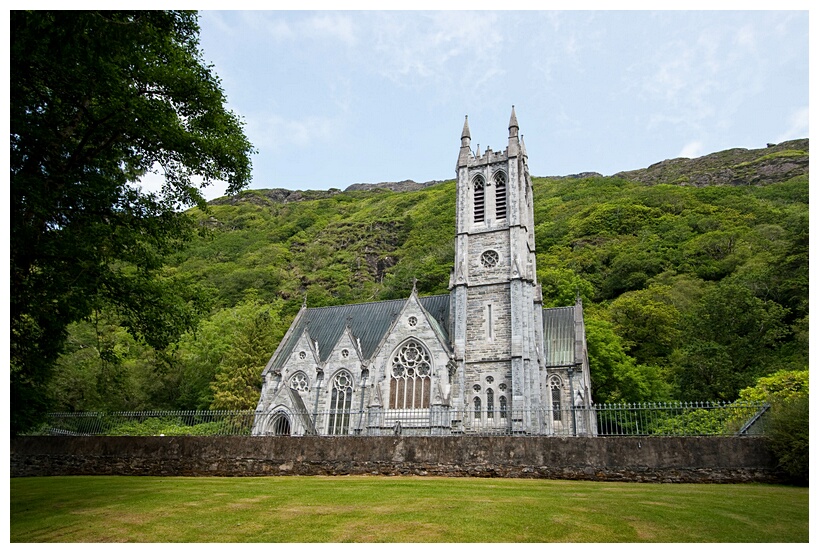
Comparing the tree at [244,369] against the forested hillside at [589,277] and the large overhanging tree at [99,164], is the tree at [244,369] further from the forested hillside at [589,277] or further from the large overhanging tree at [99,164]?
the large overhanging tree at [99,164]

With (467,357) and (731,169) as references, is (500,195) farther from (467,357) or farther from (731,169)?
(731,169)

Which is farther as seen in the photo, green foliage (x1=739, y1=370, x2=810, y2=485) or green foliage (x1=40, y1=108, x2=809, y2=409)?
green foliage (x1=40, y1=108, x2=809, y2=409)

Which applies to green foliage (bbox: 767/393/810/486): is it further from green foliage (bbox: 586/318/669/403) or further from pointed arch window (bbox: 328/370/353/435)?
green foliage (bbox: 586/318/669/403)

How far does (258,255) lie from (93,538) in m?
93.6

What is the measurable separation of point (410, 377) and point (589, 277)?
44274mm

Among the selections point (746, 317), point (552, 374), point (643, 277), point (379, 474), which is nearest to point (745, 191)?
point (643, 277)

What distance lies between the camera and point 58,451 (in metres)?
18.6

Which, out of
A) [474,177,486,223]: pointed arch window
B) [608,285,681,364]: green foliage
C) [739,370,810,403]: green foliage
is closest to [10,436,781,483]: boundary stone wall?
[739,370,810,403]: green foliage

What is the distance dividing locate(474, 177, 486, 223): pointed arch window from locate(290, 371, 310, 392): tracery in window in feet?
49.1

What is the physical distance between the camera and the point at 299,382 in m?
34.1

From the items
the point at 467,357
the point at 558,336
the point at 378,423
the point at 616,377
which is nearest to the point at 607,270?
the point at 616,377

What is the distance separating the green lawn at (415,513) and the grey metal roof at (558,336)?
20.9 m

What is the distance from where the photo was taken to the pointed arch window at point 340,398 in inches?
1266

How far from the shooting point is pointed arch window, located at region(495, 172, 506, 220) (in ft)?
115
